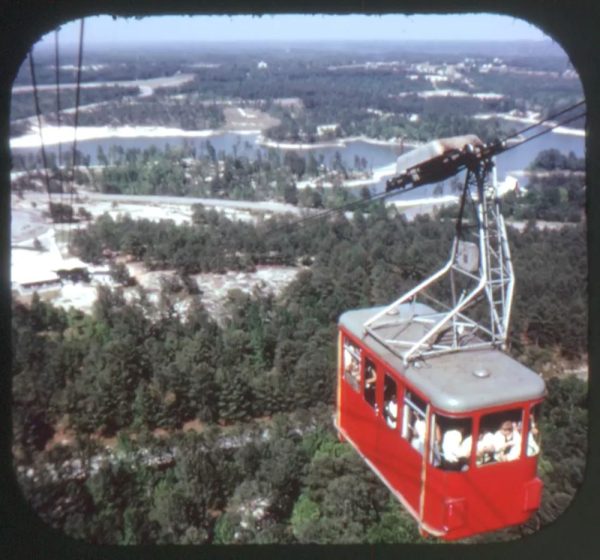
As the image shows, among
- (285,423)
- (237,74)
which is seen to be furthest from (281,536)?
(237,74)

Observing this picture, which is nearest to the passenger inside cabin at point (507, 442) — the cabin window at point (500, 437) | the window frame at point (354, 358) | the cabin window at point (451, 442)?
the cabin window at point (500, 437)

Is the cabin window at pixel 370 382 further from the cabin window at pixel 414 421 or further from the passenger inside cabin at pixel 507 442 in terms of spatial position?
the passenger inside cabin at pixel 507 442

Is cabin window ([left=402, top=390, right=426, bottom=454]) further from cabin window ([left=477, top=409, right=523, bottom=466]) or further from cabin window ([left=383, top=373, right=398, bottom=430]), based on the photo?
cabin window ([left=477, top=409, right=523, bottom=466])

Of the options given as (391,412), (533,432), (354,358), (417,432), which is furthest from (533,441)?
(354,358)

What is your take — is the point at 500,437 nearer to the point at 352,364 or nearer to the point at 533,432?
the point at 533,432

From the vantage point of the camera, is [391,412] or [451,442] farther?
[391,412]

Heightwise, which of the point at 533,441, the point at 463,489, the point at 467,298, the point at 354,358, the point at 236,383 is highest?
the point at 467,298

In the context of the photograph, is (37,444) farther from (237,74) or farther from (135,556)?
(237,74)
